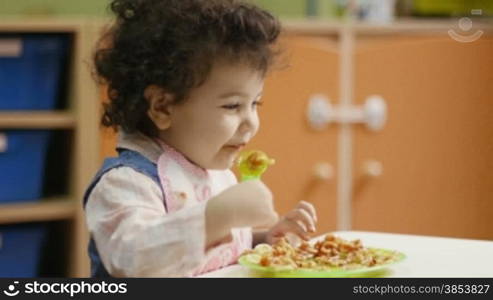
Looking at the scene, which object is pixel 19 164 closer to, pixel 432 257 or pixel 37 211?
pixel 37 211

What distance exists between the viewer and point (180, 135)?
2.51ft

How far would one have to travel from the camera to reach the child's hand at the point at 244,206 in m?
0.60

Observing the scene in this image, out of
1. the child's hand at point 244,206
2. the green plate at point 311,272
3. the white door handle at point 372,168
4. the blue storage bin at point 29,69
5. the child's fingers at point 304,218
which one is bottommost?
the white door handle at point 372,168

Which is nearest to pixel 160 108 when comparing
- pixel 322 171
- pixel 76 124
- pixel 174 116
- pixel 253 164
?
pixel 174 116

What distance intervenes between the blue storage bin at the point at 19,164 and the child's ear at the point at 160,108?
858mm

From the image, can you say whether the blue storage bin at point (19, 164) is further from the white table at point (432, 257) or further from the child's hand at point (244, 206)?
the child's hand at point (244, 206)

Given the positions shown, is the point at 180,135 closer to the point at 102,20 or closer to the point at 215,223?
the point at 215,223

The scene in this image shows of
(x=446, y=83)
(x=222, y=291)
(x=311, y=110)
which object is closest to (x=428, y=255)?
(x=222, y=291)

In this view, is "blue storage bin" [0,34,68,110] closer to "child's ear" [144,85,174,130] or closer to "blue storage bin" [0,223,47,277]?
"blue storage bin" [0,223,47,277]

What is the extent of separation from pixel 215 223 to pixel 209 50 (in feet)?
0.57

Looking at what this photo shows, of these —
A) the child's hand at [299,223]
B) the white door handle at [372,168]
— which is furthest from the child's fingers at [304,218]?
the white door handle at [372,168]

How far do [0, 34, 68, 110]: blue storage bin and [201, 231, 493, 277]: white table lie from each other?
81cm

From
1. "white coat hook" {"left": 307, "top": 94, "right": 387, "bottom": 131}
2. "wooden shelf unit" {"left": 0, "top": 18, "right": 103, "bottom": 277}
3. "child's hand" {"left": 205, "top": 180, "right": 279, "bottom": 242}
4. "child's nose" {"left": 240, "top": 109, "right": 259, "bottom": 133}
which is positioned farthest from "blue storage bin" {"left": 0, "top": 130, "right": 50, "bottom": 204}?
"child's hand" {"left": 205, "top": 180, "right": 279, "bottom": 242}

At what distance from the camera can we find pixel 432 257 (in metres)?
0.79
